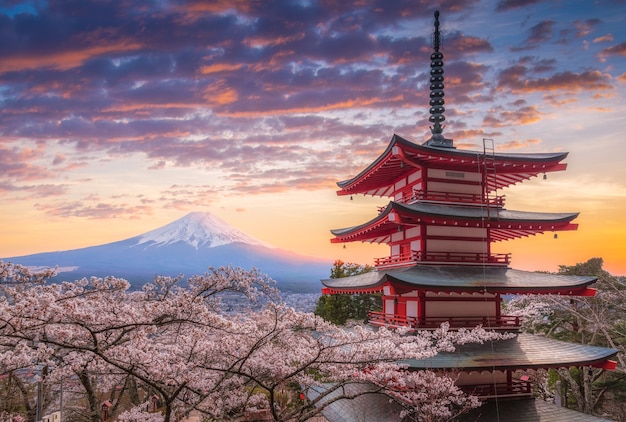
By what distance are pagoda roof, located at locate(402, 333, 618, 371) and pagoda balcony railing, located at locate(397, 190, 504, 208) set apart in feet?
16.0

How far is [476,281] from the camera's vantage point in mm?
15883

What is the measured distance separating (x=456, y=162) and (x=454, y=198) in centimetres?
137

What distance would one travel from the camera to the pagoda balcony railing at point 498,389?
15484 millimetres

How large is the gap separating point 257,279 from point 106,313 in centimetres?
324

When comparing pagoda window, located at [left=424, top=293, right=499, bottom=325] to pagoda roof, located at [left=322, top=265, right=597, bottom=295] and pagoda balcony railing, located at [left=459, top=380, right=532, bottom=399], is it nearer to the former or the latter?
pagoda roof, located at [left=322, top=265, right=597, bottom=295]

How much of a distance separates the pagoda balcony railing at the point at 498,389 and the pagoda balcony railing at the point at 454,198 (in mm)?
6262

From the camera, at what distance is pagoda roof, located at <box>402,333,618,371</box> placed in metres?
14.2

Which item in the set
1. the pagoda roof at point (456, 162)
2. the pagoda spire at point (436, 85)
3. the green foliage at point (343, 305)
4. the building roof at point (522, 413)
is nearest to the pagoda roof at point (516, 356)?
the building roof at point (522, 413)

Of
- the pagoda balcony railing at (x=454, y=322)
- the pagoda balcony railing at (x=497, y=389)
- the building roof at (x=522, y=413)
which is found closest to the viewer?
the building roof at (x=522, y=413)

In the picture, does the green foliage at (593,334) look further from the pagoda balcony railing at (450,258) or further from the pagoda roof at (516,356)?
the pagoda balcony railing at (450,258)

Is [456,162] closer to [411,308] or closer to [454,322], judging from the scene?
[411,308]

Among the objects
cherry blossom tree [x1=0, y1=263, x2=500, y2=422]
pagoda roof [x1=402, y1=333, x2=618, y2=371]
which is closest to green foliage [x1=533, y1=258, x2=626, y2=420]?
pagoda roof [x1=402, y1=333, x2=618, y2=371]

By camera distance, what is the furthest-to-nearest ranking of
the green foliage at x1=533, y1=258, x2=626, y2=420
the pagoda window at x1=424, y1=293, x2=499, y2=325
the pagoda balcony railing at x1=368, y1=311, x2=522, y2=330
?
1. the green foliage at x1=533, y1=258, x2=626, y2=420
2. the pagoda window at x1=424, y1=293, x2=499, y2=325
3. the pagoda balcony railing at x1=368, y1=311, x2=522, y2=330

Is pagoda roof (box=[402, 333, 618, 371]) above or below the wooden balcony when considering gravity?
above
